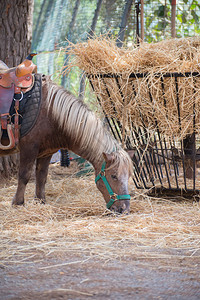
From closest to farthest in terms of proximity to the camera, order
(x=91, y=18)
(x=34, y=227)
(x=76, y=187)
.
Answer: (x=34, y=227), (x=76, y=187), (x=91, y=18)

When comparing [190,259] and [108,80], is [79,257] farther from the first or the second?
[108,80]

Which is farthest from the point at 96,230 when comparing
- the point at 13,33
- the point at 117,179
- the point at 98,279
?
the point at 13,33

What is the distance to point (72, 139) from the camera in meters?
3.04

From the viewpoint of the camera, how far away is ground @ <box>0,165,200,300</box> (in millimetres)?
1584

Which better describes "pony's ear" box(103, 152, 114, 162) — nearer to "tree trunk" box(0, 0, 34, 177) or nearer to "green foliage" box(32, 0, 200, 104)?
"tree trunk" box(0, 0, 34, 177)

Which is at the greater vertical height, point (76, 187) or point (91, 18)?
point (91, 18)

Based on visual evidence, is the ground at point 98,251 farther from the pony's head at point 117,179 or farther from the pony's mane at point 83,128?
the pony's mane at point 83,128

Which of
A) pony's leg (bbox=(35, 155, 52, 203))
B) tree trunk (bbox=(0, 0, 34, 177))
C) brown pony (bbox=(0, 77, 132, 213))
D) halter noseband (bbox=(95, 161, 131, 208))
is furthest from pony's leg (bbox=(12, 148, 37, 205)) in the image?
tree trunk (bbox=(0, 0, 34, 177))

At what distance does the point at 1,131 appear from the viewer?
3002 millimetres

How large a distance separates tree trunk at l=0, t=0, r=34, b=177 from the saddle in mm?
1571

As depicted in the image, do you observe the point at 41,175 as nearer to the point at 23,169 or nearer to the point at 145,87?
the point at 23,169

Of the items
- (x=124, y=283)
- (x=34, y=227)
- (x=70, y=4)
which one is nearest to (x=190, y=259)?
(x=124, y=283)

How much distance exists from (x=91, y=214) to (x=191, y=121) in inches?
42.0

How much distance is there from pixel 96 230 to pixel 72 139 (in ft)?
2.81
